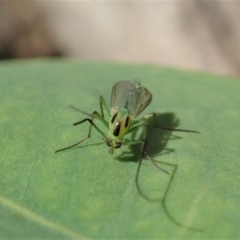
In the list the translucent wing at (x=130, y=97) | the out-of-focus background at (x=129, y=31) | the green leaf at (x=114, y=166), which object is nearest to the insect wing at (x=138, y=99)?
the translucent wing at (x=130, y=97)

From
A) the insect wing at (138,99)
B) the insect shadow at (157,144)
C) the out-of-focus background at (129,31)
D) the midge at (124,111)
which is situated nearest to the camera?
the insect shadow at (157,144)

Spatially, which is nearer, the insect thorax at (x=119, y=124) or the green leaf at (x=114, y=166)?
the green leaf at (x=114, y=166)

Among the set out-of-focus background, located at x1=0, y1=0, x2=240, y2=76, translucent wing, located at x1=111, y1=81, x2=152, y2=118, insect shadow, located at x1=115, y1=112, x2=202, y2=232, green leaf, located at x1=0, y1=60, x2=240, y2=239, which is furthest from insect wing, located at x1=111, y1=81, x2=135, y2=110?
out-of-focus background, located at x1=0, y1=0, x2=240, y2=76

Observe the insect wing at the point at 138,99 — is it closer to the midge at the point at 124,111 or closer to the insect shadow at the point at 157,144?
the midge at the point at 124,111

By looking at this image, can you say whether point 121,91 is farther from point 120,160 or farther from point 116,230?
point 116,230

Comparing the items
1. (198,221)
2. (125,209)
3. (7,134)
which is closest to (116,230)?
(125,209)

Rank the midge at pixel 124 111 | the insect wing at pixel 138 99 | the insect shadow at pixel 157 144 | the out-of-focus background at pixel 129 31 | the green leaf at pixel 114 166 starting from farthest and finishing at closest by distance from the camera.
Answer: the out-of-focus background at pixel 129 31, the insect wing at pixel 138 99, the midge at pixel 124 111, the insect shadow at pixel 157 144, the green leaf at pixel 114 166

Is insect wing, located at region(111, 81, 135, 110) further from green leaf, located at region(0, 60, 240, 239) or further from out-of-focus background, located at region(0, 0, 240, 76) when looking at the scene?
out-of-focus background, located at region(0, 0, 240, 76)

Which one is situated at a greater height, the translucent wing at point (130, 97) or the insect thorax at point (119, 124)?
the translucent wing at point (130, 97)
